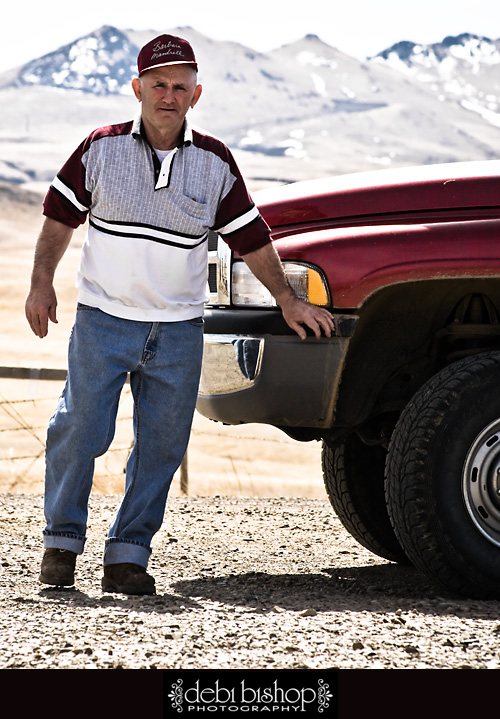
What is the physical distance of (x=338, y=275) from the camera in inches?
Result: 142

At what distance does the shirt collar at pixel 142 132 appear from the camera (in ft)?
12.2

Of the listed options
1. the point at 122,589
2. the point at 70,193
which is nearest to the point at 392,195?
the point at 70,193

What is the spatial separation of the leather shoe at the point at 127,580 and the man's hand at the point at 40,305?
3.04 feet

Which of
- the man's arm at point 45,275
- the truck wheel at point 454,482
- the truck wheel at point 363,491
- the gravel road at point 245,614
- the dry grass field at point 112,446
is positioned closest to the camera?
the gravel road at point 245,614

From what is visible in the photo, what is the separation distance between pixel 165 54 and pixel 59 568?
193 centimetres

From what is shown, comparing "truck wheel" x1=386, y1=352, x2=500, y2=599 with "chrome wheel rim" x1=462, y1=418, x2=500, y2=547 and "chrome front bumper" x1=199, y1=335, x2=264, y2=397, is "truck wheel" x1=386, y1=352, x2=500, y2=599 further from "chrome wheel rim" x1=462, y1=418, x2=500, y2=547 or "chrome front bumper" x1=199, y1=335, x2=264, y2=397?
"chrome front bumper" x1=199, y1=335, x2=264, y2=397

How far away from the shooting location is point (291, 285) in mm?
3727

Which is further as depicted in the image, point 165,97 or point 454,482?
point 165,97

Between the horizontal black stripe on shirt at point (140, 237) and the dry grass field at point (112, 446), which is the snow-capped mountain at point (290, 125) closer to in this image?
the dry grass field at point (112, 446)

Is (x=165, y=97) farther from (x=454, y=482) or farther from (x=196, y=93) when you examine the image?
(x=454, y=482)

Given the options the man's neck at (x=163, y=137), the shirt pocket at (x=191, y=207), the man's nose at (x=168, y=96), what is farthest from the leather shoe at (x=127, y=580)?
the man's nose at (x=168, y=96)

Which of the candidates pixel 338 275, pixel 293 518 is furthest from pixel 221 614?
pixel 293 518
